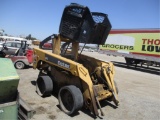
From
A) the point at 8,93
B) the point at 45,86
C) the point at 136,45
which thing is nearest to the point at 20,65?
the point at 45,86

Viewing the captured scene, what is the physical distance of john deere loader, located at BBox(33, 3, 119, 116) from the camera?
18.0 ft

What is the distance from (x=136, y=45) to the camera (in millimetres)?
19172

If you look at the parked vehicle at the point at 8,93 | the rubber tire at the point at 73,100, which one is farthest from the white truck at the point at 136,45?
the parked vehicle at the point at 8,93

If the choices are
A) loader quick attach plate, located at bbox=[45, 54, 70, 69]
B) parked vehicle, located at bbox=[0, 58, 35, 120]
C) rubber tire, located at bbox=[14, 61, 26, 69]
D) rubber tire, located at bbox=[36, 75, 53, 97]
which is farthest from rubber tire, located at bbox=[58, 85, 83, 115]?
rubber tire, located at bbox=[14, 61, 26, 69]

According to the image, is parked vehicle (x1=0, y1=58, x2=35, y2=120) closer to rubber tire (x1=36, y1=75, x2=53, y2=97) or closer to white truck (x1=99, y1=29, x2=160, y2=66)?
rubber tire (x1=36, y1=75, x2=53, y2=97)

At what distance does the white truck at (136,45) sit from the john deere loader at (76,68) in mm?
12008

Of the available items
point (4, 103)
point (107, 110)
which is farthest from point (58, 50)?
point (4, 103)

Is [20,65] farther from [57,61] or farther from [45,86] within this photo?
[57,61]

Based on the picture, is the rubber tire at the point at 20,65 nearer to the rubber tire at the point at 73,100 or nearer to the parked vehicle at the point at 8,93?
the rubber tire at the point at 73,100

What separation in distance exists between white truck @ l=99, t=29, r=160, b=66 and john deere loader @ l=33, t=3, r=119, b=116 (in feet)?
39.4

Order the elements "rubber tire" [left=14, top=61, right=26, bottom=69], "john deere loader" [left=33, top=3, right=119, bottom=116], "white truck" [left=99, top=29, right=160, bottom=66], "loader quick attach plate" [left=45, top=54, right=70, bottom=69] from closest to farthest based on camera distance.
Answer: "john deere loader" [left=33, top=3, right=119, bottom=116], "loader quick attach plate" [left=45, top=54, right=70, bottom=69], "rubber tire" [left=14, top=61, right=26, bottom=69], "white truck" [left=99, top=29, right=160, bottom=66]

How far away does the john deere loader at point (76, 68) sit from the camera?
18.0 feet

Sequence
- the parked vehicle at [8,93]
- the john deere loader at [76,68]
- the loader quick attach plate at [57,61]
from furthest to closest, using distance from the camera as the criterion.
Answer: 1. the loader quick attach plate at [57,61]
2. the john deere loader at [76,68]
3. the parked vehicle at [8,93]

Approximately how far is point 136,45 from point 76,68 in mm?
14750
